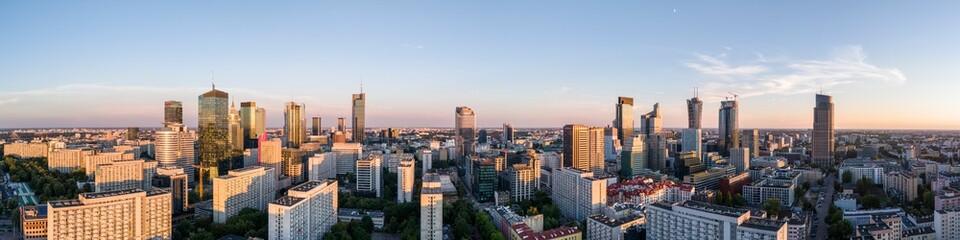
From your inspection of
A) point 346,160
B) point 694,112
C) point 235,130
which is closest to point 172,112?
point 235,130

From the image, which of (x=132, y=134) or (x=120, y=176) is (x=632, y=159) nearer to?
(x=120, y=176)

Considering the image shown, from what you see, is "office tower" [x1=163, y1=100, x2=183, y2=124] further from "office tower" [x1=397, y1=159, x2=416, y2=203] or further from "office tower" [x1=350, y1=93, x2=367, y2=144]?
"office tower" [x1=397, y1=159, x2=416, y2=203]

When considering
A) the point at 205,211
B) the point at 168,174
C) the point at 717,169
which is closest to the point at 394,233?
the point at 205,211

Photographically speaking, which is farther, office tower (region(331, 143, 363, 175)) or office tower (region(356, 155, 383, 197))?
office tower (region(331, 143, 363, 175))

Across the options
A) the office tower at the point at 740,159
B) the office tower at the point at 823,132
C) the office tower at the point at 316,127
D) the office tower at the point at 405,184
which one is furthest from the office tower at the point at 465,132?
the office tower at the point at 823,132

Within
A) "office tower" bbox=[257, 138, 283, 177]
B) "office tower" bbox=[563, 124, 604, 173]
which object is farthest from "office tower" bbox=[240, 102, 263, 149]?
"office tower" bbox=[563, 124, 604, 173]
